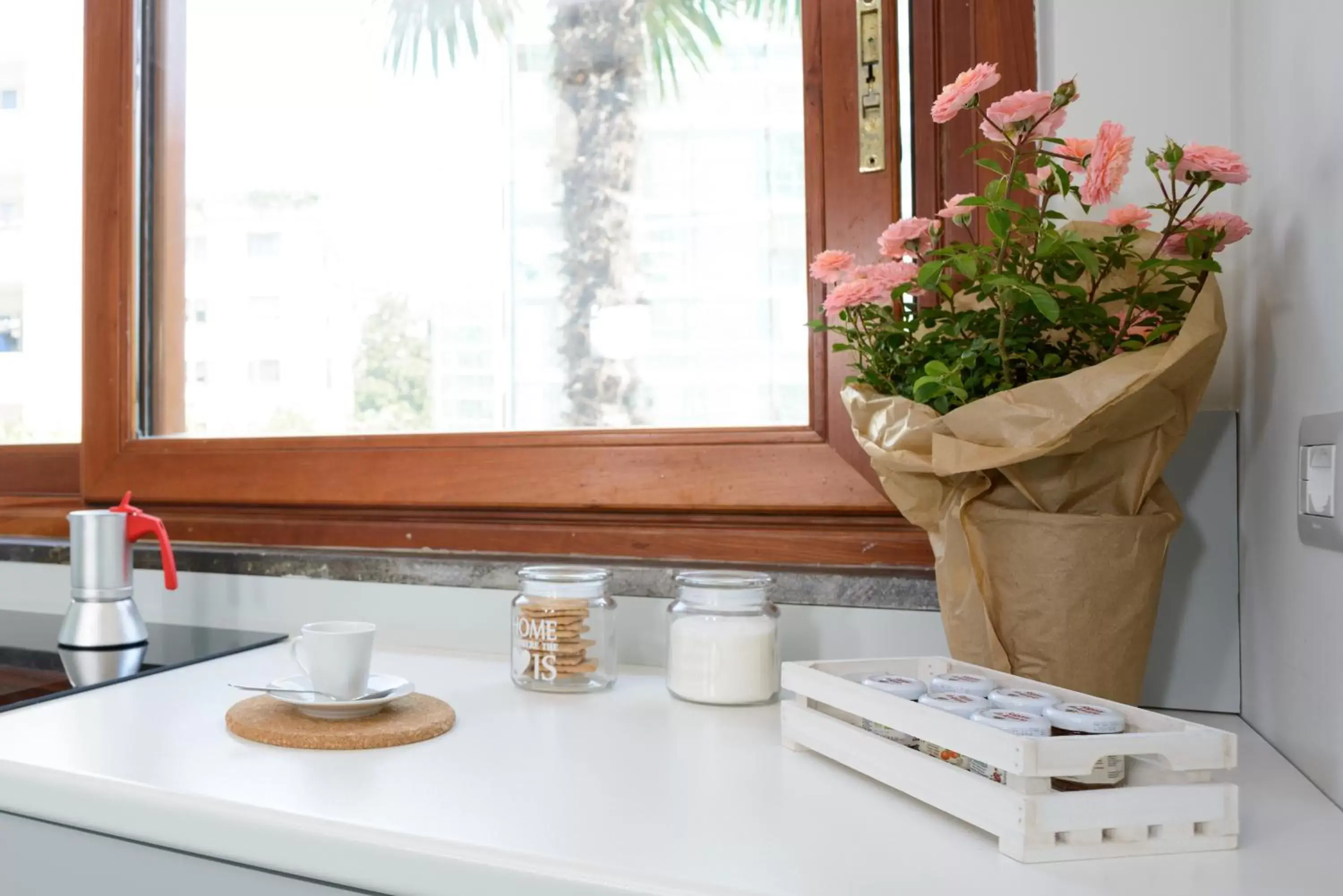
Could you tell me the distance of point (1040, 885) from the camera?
1.72 feet

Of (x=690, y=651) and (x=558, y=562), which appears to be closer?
(x=690, y=651)

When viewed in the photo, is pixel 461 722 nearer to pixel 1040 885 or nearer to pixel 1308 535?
pixel 1040 885

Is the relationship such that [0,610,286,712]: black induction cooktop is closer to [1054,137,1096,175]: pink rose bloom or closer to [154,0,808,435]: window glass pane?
[154,0,808,435]: window glass pane

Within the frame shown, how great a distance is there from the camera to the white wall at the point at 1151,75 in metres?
0.94

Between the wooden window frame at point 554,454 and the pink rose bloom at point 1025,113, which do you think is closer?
the pink rose bloom at point 1025,113

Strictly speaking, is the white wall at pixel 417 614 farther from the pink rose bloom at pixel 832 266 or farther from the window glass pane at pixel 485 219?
the pink rose bloom at pixel 832 266

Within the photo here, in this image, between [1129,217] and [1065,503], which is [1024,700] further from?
[1129,217]

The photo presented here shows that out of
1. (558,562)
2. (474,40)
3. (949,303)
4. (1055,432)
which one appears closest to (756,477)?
(558,562)

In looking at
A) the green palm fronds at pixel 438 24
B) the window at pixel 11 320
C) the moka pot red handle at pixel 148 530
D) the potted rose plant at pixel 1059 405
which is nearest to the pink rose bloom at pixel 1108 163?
the potted rose plant at pixel 1059 405

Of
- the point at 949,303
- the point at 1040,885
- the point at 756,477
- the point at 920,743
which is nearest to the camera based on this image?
the point at 1040,885

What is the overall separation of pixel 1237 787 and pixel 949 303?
0.42m

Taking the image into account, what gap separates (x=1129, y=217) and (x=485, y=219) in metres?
0.87

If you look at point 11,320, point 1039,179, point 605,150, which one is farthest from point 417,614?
point 11,320

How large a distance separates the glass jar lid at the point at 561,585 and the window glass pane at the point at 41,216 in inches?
45.0
